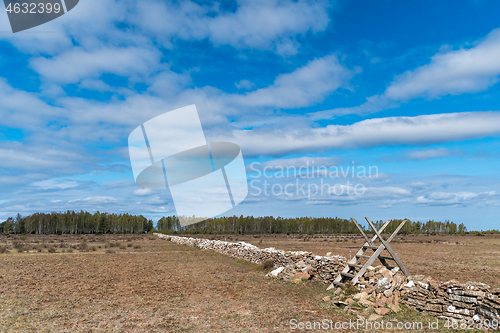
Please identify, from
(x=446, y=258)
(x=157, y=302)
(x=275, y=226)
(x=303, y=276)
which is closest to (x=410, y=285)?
(x=303, y=276)

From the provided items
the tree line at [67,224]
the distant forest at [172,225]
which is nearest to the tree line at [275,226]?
the distant forest at [172,225]

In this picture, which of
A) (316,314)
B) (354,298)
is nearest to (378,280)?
(354,298)

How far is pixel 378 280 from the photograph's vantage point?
346 inches

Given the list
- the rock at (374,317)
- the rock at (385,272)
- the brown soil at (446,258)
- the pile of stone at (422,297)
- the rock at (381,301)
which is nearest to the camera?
the pile of stone at (422,297)

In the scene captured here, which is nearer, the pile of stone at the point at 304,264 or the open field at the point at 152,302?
the open field at the point at 152,302

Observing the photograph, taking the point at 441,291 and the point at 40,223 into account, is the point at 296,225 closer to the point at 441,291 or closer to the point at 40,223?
the point at 40,223

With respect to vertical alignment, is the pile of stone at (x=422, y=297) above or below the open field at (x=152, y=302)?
above

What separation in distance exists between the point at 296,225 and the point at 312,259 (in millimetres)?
127041

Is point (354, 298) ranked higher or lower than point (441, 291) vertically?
lower

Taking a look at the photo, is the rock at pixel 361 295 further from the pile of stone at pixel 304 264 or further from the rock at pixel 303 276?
the rock at pixel 303 276

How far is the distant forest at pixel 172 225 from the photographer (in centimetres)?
11081

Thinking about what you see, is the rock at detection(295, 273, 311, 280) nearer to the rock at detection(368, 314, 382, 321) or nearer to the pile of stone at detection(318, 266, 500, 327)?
the pile of stone at detection(318, 266, 500, 327)

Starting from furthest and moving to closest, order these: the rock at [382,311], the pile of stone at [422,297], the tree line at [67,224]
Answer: the tree line at [67,224]
the rock at [382,311]
the pile of stone at [422,297]

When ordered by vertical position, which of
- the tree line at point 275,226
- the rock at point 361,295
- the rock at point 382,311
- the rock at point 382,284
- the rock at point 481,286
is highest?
the rock at point 481,286
